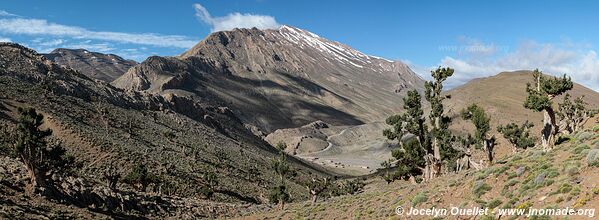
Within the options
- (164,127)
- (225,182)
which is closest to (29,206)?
(225,182)

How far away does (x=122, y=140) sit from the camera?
301ft

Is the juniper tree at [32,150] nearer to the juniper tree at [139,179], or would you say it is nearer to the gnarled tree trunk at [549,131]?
the juniper tree at [139,179]

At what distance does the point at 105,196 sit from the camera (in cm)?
4734

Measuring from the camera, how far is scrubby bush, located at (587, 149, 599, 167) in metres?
20.2

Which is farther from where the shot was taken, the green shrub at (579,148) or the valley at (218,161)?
the valley at (218,161)

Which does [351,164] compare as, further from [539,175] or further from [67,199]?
[539,175]

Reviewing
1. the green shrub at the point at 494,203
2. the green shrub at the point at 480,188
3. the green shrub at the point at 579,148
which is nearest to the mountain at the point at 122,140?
the green shrub at the point at 480,188

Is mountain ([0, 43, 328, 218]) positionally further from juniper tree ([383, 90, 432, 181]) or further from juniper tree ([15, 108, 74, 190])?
juniper tree ([383, 90, 432, 181])

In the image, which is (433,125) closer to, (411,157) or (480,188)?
(411,157)

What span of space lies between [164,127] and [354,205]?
93.9 metres

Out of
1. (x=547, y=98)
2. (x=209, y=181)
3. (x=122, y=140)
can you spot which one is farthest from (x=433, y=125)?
(x=122, y=140)

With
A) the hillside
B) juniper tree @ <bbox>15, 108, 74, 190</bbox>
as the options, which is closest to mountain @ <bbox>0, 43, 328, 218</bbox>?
juniper tree @ <bbox>15, 108, 74, 190</bbox>

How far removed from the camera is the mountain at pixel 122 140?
228 ft

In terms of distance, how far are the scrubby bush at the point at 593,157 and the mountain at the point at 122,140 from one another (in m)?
41.7
